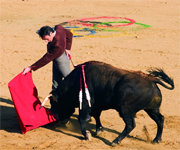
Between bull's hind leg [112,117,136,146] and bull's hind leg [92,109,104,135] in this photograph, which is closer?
bull's hind leg [112,117,136,146]

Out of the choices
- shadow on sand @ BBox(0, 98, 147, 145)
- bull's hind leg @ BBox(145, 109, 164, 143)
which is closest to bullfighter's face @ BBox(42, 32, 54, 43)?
shadow on sand @ BBox(0, 98, 147, 145)

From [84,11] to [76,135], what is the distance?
407 inches

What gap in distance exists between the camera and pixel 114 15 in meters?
15.8

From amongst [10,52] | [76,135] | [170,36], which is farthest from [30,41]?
[76,135]

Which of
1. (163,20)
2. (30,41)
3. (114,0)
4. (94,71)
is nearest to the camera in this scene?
(94,71)

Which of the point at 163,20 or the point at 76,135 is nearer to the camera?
the point at 76,135

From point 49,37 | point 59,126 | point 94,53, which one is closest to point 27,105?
point 59,126

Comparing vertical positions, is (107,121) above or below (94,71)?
below

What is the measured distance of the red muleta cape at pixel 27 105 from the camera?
644 cm

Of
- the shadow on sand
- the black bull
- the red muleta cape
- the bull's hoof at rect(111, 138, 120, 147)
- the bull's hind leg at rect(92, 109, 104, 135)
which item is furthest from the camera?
the shadow on sand

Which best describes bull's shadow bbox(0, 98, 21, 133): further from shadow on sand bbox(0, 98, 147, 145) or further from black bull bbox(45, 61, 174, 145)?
black bull bbox(45, 61, 174, 145)

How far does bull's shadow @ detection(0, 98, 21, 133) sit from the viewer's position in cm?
686

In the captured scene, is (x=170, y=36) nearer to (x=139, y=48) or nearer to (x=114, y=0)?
(x=139, y=48)

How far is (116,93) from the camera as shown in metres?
5.97
